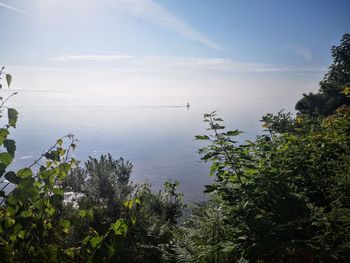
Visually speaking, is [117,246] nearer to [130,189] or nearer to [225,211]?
[225,211]

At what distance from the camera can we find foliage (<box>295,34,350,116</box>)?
94.7 ft

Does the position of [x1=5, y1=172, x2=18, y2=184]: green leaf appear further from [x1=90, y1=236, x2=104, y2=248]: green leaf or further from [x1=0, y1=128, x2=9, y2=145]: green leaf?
[x1=90, y1=236, x2=104, y2=248]: green leaf

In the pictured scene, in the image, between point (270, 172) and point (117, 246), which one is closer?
point (117, 246)

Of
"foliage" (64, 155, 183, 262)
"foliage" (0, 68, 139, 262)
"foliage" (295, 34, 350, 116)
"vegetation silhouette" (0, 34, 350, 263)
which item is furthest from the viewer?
"foliage" (295, 34, 350, 116)

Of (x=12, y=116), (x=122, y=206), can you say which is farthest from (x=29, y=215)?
(x=122, y=206)

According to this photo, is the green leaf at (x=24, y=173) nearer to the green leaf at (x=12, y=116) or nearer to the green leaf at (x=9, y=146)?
the green leaf at (x=9, y=146)

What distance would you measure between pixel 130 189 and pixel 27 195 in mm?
A: 8971

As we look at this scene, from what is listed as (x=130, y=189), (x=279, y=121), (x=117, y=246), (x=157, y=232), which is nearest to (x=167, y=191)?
(x=130, y=189)

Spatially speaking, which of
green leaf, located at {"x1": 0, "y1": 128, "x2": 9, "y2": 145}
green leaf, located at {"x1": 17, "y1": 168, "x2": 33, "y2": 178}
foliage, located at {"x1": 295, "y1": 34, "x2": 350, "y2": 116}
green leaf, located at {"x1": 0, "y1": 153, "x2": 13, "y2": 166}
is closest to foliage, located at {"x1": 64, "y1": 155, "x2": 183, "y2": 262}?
green leaf, located at {"x1": 17, "y1": 168, "x2": 33, "y2": 178}

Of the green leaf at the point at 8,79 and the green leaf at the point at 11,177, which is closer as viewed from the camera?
the green leaf at the point at 11,177

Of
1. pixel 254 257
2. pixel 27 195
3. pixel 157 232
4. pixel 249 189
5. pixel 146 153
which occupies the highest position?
pixel 27 195

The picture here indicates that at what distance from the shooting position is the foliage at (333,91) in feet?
94.7

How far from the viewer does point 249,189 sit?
2.97 m

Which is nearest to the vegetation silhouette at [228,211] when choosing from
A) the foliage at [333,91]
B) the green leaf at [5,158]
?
the green leaf at [5,158]
